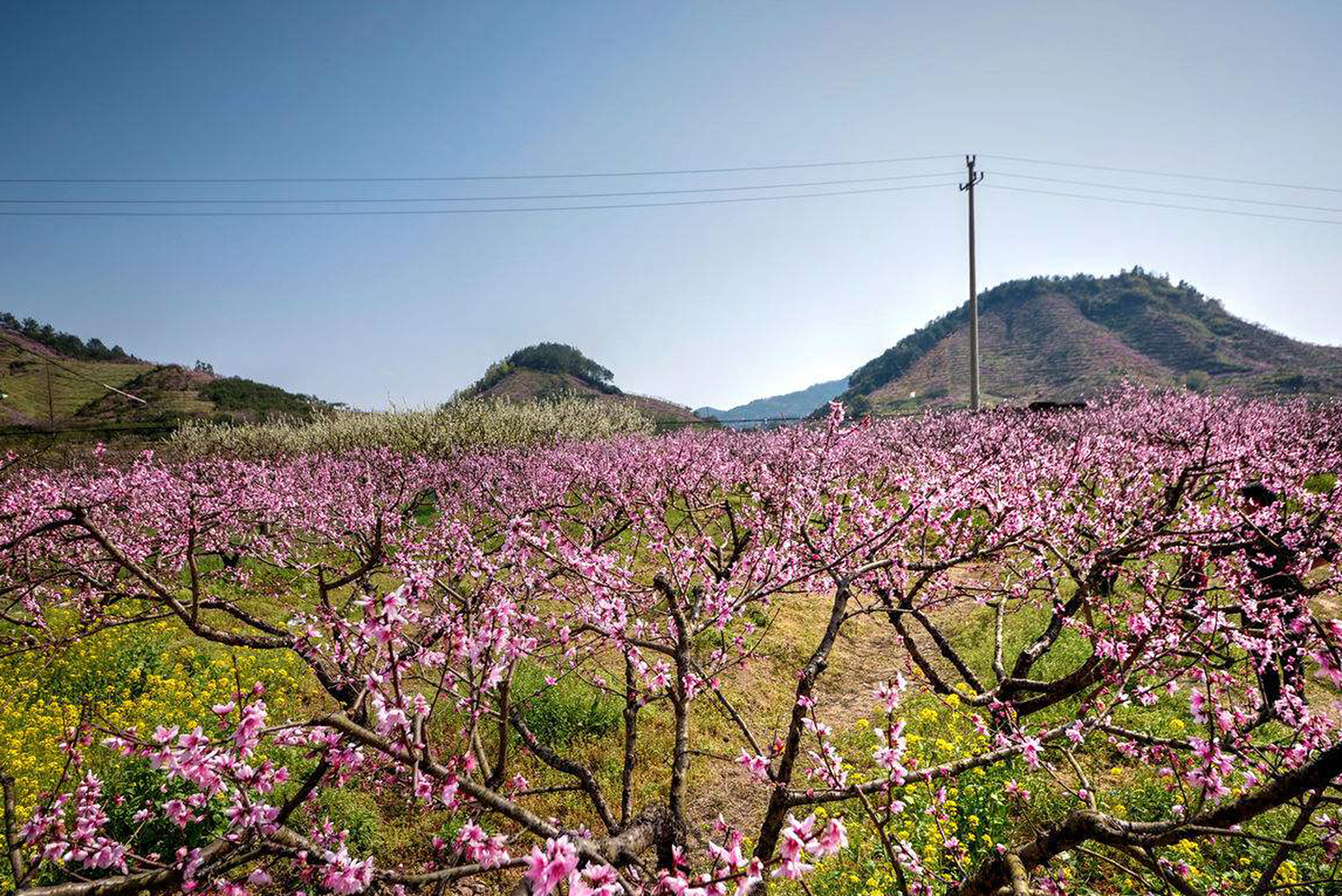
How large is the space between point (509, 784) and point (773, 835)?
4.14m

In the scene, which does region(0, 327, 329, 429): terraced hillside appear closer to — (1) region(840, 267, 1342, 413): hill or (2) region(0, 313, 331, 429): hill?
(2) region(0, 313, 331, 429): hill

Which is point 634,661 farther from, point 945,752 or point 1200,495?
point 1200,495

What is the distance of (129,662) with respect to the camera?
26.6ft

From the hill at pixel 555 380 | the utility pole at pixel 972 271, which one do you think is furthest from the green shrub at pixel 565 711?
the hill at pixel 555 380

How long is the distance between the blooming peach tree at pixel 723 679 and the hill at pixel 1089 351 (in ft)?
193

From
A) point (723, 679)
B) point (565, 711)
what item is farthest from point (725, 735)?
point (565, 711)

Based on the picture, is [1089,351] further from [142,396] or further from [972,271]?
[142,396]

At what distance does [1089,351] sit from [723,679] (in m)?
109

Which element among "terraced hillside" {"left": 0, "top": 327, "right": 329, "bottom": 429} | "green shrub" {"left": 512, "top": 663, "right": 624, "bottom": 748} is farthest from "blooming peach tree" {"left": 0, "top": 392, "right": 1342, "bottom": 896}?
"terraced hillside" {"left": 0, "top": 327, "right": 329, "bottom": 429}

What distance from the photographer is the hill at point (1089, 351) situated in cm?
7456

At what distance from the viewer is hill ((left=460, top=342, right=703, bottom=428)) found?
88.3m

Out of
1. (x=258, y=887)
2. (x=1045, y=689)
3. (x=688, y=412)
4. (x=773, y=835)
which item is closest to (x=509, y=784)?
(x=258, y=887)

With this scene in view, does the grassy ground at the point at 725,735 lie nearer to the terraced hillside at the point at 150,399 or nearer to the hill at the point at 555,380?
the terraced hillside at the point at 150,399

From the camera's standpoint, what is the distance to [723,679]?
883 cm
